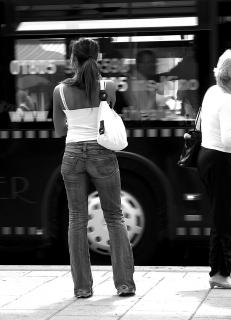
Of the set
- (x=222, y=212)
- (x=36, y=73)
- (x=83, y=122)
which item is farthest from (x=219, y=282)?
(x=36, y=73)

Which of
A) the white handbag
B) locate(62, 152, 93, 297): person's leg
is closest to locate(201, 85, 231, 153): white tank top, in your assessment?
the white handbag

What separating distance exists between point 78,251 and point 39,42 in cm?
276

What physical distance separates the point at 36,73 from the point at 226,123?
8.59 ft

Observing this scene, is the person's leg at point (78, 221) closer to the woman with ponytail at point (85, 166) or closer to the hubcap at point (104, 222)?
the woman with ponytail at point (85, 166)

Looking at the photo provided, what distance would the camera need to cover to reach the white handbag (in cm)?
698

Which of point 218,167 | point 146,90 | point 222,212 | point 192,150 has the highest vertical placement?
point 146,90

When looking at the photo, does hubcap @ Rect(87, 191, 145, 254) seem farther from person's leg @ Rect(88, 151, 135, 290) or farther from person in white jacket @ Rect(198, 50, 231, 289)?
person's leg @ Rect(88, 151, 135, 290)

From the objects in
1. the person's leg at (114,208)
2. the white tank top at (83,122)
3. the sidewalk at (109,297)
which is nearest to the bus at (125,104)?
the sidewalk at (109,297)

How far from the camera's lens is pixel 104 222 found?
910 centimetres

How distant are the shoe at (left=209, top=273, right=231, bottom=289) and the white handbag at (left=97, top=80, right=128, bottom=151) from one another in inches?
51.0

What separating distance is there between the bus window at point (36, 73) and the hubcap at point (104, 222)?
0.97 meters

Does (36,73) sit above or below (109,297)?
above

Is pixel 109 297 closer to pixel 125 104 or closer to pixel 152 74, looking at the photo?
pixel 125 104

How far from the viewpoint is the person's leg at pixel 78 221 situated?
7129 mm
